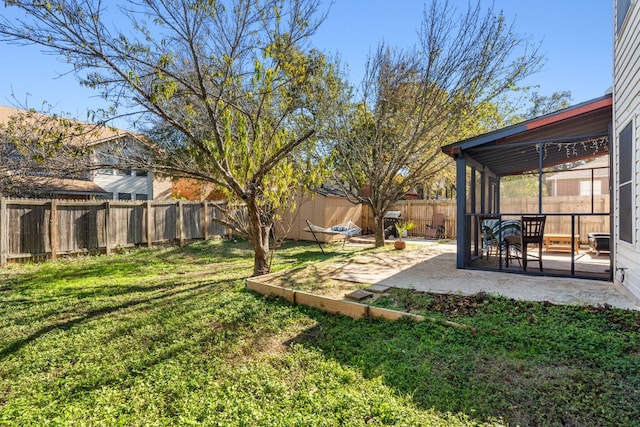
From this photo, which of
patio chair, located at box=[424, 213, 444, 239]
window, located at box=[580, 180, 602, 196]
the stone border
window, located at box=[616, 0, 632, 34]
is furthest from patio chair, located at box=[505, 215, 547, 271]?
window, located at box=[580, 180, 602, 196]

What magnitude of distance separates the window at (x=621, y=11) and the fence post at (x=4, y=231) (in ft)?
37.7

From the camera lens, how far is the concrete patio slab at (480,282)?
4414mm

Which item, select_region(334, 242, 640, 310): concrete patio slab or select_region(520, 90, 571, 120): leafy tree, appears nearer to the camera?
select_region(334, 242, 640, 310): concrete patio slab

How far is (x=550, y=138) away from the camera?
5.75 meters

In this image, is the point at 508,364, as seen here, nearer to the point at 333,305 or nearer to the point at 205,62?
the point at 333,305

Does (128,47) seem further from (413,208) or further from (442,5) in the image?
(413,208)

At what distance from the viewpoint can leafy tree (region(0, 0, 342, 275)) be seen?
3863 millimetres

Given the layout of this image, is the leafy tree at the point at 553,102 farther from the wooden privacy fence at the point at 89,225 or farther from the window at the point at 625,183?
the wooden privacy fence at the point at 89,225

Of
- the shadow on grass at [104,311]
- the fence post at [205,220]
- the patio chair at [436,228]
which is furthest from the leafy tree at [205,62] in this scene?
the patio chair at [436,228]

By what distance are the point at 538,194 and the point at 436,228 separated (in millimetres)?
6916

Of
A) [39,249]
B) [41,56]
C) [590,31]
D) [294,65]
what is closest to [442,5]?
[590,31]

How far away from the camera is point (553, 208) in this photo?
11516mm

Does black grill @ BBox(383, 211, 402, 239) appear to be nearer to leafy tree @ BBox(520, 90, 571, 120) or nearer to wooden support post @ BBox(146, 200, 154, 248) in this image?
wooden support post @ BBox(146, 200, 154, 248)

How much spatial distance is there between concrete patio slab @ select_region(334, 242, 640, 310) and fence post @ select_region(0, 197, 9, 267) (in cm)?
741
